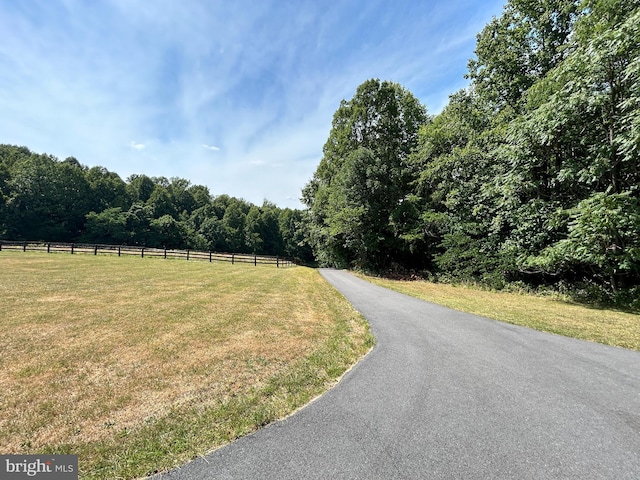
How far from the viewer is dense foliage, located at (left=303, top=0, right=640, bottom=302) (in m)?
9.49

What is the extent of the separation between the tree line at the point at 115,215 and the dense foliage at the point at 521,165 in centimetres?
2035

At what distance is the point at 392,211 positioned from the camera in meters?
24.4

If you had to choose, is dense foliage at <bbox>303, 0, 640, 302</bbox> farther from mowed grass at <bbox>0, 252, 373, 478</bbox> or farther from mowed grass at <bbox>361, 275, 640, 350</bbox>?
mowed grass at <bbox>0, 252, 373, 478</bbox>

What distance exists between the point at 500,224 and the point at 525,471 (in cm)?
1474

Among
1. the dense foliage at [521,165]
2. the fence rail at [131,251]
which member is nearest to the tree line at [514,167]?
the dense foliage at [521,165]

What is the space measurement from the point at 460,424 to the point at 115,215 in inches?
2703

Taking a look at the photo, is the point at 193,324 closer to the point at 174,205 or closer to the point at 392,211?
the point at 392,211

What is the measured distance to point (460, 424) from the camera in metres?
2.82

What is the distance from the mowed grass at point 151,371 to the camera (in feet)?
8.26

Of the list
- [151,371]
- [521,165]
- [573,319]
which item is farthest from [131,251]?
[573,319]

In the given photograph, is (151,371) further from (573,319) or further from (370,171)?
(370,171)

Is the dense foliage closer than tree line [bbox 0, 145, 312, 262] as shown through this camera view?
Yes

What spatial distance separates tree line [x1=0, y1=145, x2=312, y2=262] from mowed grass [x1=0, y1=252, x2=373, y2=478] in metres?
35.4

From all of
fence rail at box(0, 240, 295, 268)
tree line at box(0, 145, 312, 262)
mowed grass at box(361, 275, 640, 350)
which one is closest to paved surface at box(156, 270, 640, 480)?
mowed grass at box(361, 275, 640, 350)
